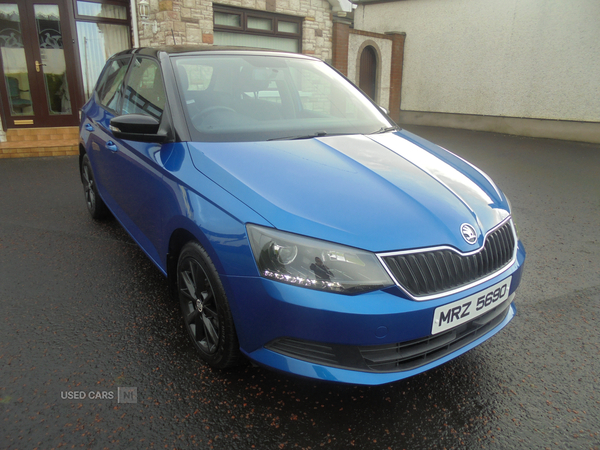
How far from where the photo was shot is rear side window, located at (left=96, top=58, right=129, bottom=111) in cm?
378

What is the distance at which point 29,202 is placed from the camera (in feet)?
18.4

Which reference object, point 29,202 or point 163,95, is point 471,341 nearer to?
point 163,95

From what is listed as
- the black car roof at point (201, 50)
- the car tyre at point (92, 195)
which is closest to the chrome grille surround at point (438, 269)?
the black car roof at point (201, 50)

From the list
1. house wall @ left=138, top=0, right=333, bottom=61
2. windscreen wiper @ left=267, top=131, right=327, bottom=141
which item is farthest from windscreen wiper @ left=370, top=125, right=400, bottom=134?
house wall @ left=138, top=0, right=333, bottom=61

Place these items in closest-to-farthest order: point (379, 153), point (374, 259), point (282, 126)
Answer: point (374, 259) < point (379, 153) < point (282, 126)

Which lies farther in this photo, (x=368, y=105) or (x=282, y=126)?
(x=368, y=105)

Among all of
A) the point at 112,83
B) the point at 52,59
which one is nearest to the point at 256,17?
the point at 52,59

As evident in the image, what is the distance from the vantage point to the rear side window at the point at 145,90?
2908mm

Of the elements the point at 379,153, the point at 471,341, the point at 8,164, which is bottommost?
the point at 8,164

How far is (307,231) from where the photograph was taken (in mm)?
1863

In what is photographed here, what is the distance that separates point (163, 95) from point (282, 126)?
77cm

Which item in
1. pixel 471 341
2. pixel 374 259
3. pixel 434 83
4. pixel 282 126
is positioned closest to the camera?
pixel 374 259

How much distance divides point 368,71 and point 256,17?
4971 mm

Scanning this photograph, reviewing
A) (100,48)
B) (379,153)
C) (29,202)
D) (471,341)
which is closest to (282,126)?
(379,153)
